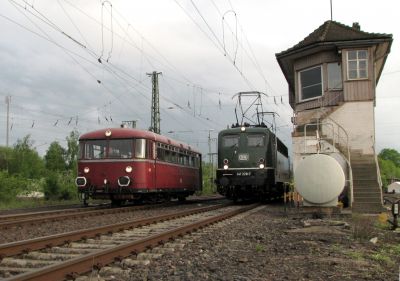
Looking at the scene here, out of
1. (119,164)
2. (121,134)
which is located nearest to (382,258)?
(119,164)

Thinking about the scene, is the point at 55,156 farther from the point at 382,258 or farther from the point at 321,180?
the point at 382,258

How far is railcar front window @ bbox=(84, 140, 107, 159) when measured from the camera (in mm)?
18266

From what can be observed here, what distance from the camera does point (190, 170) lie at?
24672 millimetres

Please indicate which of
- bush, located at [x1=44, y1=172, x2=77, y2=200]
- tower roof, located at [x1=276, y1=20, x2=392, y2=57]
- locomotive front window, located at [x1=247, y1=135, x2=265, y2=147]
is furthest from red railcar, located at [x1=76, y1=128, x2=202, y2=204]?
tower roof, located at [x1=276, y1=20, x2=392, y2=57]

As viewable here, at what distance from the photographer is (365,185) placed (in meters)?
17.6

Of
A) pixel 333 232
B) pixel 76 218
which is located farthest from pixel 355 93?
pixel 76 218

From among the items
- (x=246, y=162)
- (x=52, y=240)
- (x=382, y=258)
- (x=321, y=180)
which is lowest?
(x=382, y=258)

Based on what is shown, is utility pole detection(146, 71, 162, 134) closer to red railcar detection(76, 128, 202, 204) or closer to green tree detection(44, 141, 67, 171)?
red railcar detection(76, 128, 202, 204)

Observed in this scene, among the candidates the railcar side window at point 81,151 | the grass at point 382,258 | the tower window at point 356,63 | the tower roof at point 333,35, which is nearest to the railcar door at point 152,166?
the railcar side window at point 81,151

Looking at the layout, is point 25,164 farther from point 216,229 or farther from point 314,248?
point 314,248

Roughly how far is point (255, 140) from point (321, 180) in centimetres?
742

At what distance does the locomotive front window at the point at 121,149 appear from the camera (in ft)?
58.9

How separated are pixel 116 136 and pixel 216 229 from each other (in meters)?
8.13

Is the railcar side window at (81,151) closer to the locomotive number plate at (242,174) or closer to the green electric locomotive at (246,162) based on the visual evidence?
the green electric locomotive at (246,162)
